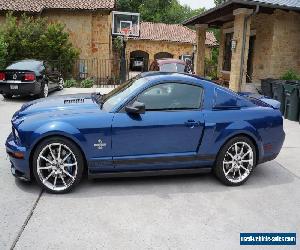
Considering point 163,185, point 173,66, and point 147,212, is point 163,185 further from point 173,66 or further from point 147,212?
point 173,66

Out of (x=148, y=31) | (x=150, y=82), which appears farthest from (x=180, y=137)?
(x=148, y=31)

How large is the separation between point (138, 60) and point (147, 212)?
38012mm

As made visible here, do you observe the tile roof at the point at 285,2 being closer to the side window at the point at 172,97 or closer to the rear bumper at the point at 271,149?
the rear bumper at the point at 271,149

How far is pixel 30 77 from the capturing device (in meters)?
11.4

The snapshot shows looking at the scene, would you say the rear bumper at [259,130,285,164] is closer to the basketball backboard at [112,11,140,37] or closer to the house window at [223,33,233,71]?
the house window at [223,33,233,71]

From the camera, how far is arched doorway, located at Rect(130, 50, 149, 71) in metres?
39.9

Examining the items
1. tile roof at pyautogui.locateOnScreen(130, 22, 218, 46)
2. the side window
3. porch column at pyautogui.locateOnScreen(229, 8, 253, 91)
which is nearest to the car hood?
the side window

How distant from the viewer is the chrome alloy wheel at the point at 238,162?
4.88m

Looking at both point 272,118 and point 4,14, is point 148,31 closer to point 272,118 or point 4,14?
point 4,14

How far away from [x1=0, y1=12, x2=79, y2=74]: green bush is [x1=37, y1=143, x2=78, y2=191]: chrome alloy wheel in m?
15.0

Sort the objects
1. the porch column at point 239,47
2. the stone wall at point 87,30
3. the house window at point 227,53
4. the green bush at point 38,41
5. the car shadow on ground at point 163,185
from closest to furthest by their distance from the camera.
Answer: the car shadow on ground at point 163,185
the porch column at point 239,47
the green bush at point 38,41
the house window at point 227,53
the stone wall at point 87,30

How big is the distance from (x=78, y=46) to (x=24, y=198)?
1867 centimetres

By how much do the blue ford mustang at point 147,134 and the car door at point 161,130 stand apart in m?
0.01

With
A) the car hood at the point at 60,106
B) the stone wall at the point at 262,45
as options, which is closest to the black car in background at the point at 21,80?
the car hood at the point at 60,106
